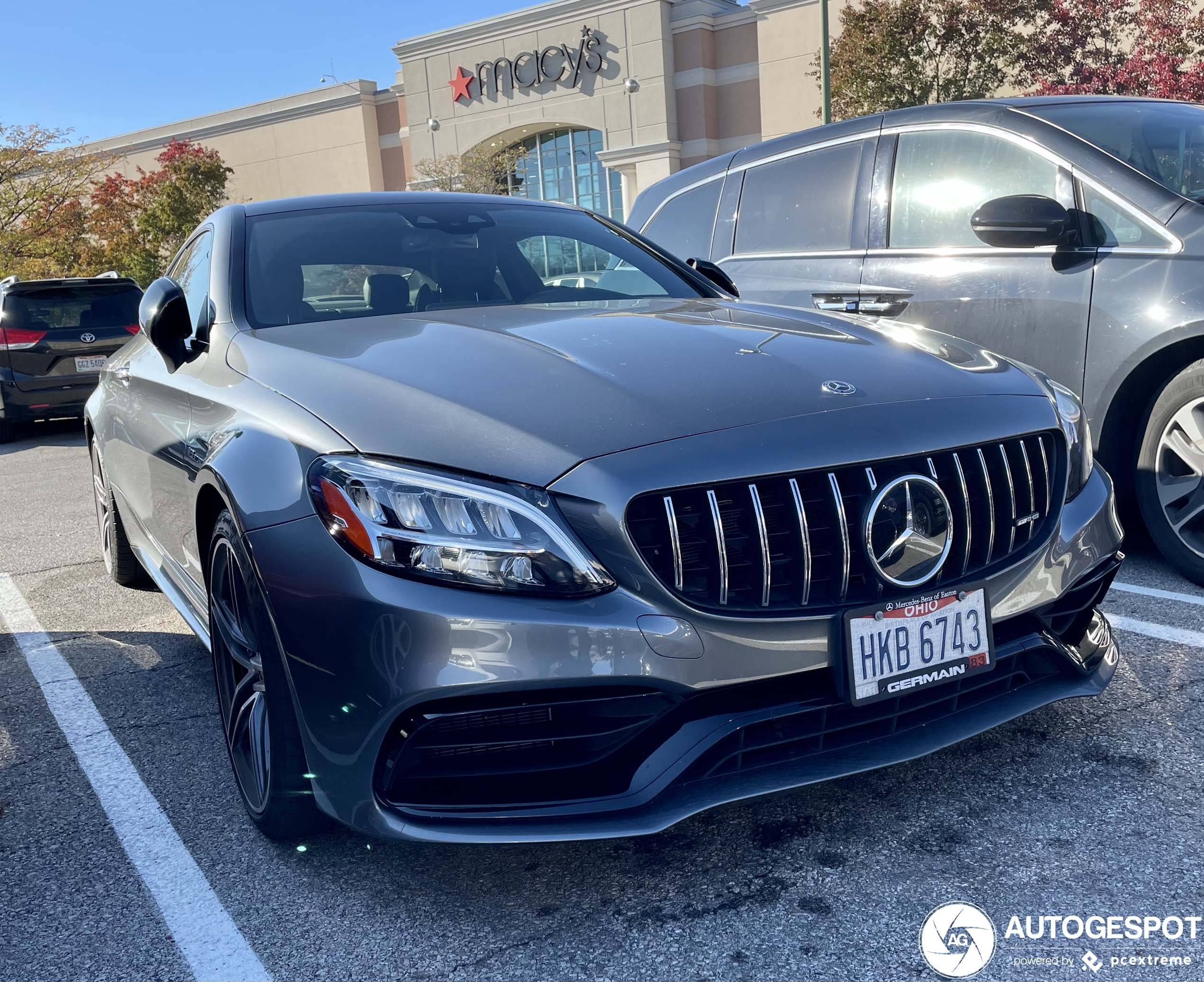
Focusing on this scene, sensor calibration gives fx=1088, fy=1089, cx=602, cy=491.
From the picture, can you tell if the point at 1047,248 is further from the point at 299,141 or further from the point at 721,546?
the point at 299,141

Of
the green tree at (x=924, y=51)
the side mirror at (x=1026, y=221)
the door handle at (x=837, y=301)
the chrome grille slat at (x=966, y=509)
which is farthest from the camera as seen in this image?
the green tree at (x=924, y=51)

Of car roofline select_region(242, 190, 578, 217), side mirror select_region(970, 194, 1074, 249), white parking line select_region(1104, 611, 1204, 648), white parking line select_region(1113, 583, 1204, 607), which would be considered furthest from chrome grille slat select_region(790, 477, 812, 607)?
side mirror select_region(970, 194, 1074, 249)

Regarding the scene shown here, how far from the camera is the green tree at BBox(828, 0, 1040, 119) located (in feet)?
60.7

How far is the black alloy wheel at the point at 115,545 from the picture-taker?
4426mm

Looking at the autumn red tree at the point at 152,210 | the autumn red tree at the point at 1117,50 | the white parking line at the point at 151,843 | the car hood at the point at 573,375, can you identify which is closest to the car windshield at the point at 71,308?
the white parking line at the point at 151,843

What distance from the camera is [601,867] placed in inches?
87.7

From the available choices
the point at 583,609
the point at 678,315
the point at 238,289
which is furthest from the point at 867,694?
the point at 238,289

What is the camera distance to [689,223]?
5.68 metres

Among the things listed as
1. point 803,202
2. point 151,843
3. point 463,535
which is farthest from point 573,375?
point 803,202

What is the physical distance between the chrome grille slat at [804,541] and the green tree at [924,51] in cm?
1782

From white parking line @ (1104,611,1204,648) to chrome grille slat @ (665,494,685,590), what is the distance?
184 centimetres

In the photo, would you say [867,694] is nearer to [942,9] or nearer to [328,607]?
[328,607]

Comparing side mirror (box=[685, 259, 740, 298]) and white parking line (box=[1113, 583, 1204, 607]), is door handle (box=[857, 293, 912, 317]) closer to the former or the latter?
side mirror (box=[685, 259, 740, 298])

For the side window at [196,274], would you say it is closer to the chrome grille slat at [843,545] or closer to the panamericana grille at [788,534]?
the panamericana grille at [788,534]
